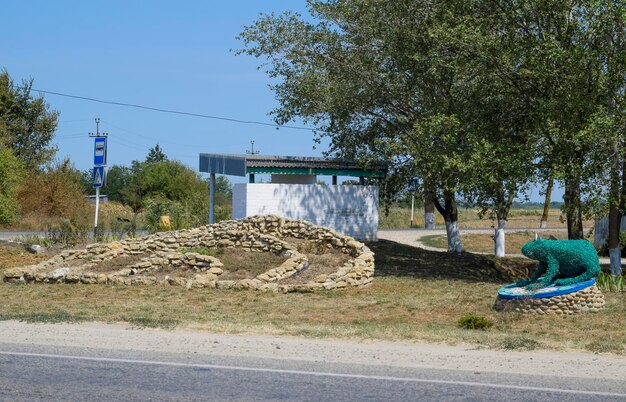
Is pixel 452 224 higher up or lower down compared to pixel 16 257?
higher up

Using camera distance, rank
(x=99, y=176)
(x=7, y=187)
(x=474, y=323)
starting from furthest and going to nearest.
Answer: (x=7, y=187) < (x=99, y=176) < (x=474, y=323)

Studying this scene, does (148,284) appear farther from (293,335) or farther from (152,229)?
(152,229)

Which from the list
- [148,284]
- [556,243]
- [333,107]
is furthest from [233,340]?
[333,107]

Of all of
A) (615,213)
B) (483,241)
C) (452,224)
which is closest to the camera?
(615,213)

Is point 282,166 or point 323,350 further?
point 282,166

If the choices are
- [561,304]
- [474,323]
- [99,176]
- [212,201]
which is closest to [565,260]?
[561,304]

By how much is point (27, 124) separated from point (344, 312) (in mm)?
50444

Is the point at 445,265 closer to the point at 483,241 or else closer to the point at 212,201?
the point at 212,201

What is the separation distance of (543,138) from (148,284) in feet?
35.2

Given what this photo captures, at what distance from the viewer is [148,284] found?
21.2m

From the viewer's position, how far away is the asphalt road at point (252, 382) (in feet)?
30.8

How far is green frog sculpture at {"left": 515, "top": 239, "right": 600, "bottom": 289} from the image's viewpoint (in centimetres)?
1670

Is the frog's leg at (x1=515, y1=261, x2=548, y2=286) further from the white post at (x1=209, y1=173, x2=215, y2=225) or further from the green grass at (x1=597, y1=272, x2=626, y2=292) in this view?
the white post at (x1=209, y1=173, x2=215, y2=225)

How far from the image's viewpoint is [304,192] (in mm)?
31047
